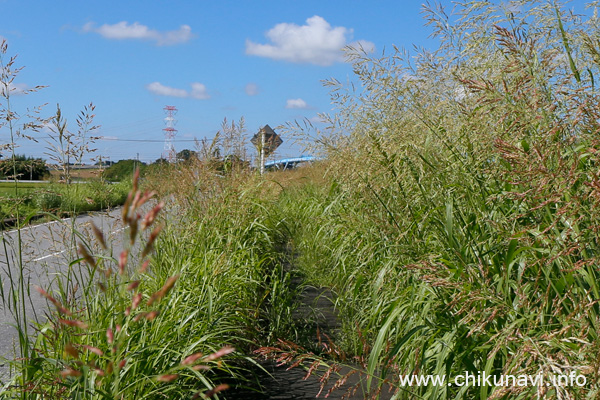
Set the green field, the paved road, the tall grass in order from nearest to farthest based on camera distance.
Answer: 1. the tall grass
2. the paved road
3. the green field

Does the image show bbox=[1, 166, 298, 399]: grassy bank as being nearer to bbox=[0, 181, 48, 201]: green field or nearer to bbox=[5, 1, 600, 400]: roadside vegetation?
bbox=[5, 1, 600, 400]: roadside vegetation

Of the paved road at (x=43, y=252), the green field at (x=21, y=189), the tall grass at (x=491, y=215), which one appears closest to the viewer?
the tall grass at (x=491, y=215)

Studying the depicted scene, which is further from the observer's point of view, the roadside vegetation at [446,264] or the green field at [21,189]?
the green field at [21,189]

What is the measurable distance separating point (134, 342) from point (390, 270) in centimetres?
127

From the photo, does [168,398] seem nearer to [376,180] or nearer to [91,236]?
[91,236]

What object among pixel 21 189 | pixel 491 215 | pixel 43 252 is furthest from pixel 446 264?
pixel 21 189

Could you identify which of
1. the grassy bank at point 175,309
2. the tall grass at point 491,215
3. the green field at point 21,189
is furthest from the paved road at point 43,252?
the tall grass at point 491,215

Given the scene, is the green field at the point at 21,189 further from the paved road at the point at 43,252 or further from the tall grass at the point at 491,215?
the tall grass at the point at 491,215

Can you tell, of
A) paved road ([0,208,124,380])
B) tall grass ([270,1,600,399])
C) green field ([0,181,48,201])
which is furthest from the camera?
green field ([0,181,48,201])

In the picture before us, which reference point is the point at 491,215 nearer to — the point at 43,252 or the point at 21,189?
the point at 43,252

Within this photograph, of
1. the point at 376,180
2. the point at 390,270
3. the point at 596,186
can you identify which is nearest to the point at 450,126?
the point at 376,180

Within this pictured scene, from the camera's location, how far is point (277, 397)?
346 centimetres

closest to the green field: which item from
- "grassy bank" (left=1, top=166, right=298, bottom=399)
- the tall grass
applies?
"grassy bank" (left=1, top=166, right=298, bottom=399)

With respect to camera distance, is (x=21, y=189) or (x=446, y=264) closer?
(x=446, y=264)
